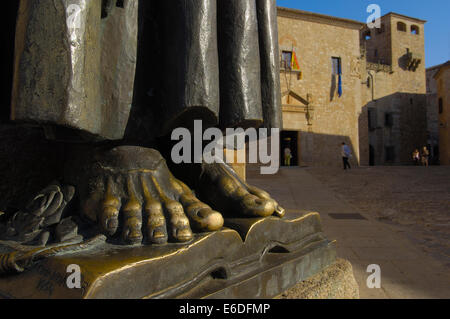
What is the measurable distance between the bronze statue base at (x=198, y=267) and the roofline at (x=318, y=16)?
1886 cm

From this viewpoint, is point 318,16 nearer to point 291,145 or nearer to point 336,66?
point 336,66

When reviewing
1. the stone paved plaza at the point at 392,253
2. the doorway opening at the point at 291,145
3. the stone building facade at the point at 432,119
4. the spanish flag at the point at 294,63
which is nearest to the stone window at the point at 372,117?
the stone building facade at the point at 432,119

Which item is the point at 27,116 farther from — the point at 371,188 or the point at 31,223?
the point at 371,188

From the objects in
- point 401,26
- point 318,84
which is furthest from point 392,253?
point 401,26

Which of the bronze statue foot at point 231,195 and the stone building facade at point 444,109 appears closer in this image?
the bronze statue foot at point 231,195

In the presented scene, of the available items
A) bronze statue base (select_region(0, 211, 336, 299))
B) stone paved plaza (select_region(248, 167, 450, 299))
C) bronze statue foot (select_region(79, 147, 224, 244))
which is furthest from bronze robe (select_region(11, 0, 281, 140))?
stone paved plaza (select_region(248, 167, 450, 299))

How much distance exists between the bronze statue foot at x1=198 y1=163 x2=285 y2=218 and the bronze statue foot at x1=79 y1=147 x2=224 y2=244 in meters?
0.15

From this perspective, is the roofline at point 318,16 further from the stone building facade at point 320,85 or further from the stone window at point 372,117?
the stone window at point 372,117

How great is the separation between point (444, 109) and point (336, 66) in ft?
36.6

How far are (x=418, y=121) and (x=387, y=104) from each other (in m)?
3.89

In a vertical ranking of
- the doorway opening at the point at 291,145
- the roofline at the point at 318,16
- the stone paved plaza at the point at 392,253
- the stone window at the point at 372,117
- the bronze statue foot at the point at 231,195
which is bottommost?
the stone paved plaza at the point at 392,253

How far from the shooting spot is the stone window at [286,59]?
1839 cm

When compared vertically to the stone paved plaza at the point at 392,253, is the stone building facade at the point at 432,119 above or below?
above

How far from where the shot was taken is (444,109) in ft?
83.3
